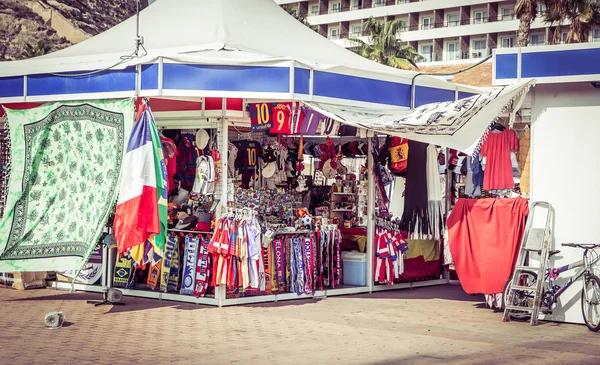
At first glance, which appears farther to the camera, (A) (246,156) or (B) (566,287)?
(A) (246,156)

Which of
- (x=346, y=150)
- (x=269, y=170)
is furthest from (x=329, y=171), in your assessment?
(x=269, y=170)

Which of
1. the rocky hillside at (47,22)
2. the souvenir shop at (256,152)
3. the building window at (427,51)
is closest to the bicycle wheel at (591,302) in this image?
the souvenir shop at (256,152)

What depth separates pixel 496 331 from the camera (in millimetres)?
9109

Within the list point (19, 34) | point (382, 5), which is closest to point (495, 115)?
point (19, 34)

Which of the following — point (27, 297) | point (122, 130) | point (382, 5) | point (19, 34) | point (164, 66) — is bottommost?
point (27, 297)

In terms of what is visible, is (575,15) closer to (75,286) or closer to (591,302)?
(591,302)

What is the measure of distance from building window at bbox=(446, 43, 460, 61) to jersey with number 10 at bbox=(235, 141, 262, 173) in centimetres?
6110

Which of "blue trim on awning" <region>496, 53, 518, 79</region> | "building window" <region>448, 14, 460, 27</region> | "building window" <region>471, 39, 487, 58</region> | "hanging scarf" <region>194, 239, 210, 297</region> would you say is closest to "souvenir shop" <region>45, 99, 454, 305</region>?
"hanging scarf" <region>194, 239, 210, 297</region>

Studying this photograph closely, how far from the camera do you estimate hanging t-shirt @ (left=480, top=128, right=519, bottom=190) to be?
11008 mm

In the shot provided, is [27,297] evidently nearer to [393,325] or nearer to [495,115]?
[393,325]

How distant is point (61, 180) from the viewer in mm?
10789

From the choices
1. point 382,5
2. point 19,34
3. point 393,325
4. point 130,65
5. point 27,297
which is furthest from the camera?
point 382,5

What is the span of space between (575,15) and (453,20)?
135 ft

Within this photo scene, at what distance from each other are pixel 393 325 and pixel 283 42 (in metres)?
4.44
